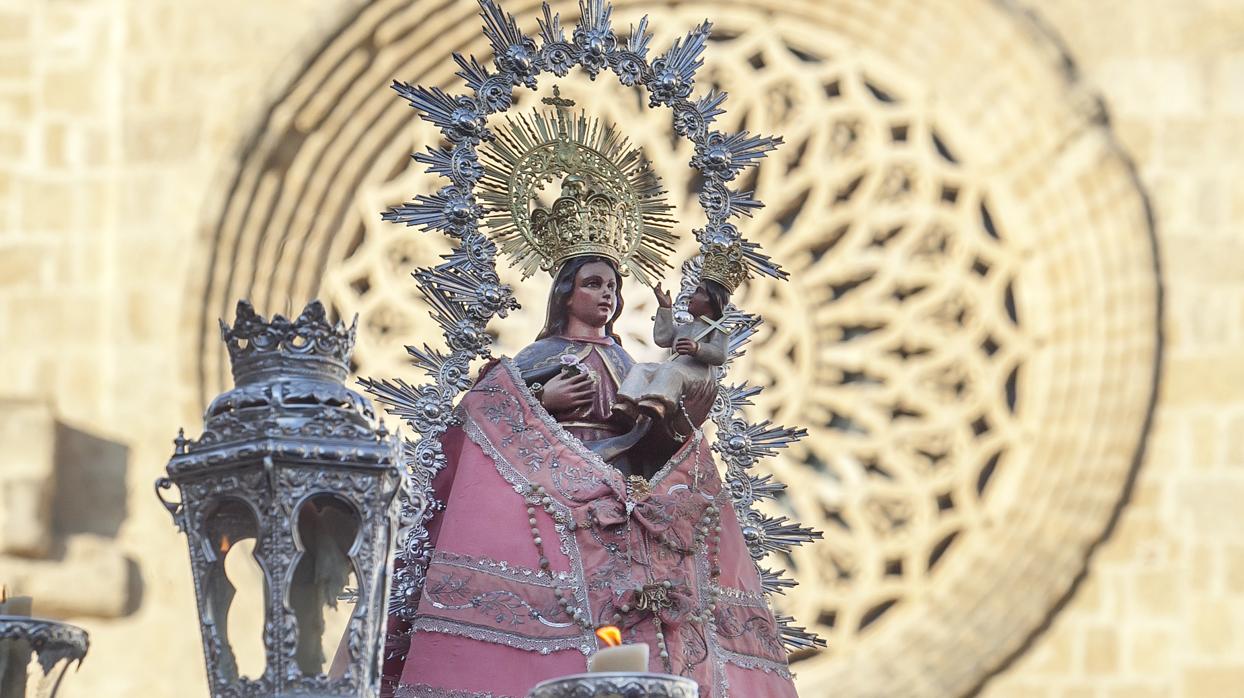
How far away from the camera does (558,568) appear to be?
22.6 ft

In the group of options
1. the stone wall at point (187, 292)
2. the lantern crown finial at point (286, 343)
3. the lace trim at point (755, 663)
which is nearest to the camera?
the lantern crown finial at point (286, 343)

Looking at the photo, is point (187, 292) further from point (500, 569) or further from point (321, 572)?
point (321, 572)

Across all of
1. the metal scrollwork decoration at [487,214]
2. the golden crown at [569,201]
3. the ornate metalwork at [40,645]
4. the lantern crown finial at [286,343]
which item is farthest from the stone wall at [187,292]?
the lantern crown finial at [286,343]

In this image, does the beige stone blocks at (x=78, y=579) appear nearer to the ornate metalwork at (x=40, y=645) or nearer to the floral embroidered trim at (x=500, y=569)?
the floral embroidered trim at (x=500, y=569)

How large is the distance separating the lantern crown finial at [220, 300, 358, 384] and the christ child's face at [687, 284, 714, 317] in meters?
1.52

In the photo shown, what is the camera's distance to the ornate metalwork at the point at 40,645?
19.7 feet

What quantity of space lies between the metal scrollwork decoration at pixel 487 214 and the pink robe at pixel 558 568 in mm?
97

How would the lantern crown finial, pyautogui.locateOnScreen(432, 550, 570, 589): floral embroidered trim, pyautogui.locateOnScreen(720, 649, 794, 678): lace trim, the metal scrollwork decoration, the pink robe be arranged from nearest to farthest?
the lantern crown finial → the pink robe → pyautogui.locateOnScreen(432, 550, 570, 589): floral embroidered trim → pyautogui.locateOnScreen(720, 649, 794, 678): lace trim → the metal scrollwork decoration

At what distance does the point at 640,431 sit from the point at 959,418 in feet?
22.2

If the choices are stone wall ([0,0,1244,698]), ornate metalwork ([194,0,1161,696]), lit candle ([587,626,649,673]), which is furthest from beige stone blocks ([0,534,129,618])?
lit candle ([587,626,649,673])

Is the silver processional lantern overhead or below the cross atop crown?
below

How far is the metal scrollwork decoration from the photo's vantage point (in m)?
7.18

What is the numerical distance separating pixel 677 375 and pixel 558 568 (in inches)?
21.1

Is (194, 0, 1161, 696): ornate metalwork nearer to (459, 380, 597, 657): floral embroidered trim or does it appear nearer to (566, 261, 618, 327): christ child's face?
(566, 261, 618, 327): christ child's face
